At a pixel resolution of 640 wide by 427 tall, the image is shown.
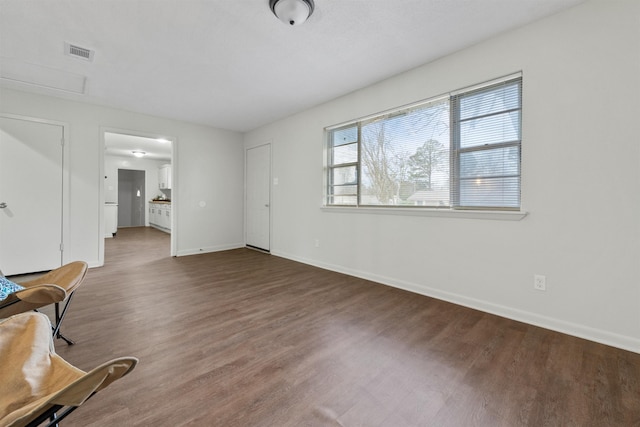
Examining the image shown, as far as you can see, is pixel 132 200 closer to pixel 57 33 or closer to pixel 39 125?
pixel 39 125

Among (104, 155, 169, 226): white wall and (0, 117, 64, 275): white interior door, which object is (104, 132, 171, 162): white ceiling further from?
(0, 117, 64, 275): white interior door

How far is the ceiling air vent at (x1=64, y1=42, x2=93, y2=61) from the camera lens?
102 inches

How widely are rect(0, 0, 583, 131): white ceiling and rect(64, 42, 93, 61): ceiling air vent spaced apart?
6cm

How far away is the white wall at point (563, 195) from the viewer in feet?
6.31

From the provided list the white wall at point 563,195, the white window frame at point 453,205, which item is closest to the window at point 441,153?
the white window frame at point 453,205

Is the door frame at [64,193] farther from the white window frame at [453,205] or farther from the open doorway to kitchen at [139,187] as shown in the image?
the white window frame at [453,205]

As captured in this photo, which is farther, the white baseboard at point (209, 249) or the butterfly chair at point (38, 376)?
the white baseboard at point (209, 249)

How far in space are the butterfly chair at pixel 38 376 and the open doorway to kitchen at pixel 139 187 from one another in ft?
21.1

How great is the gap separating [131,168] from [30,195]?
6023 mm

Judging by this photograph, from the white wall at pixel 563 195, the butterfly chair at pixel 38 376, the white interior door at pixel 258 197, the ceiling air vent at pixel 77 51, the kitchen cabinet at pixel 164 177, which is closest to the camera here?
the butterfly chair at pixel 38 376

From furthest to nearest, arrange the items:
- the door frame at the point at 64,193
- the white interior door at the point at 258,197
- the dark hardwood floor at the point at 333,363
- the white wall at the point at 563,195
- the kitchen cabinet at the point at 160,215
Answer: the kitchen cabinet at the point at 160,215 → the white interior door at the point at 258,197 → the door frame at the point at 64,193 → the white wall at the point at 563,195 → the dark hardwood floor at the point at 333,363

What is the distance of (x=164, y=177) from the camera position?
365 inches

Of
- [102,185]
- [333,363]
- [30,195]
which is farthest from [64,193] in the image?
[333,363]

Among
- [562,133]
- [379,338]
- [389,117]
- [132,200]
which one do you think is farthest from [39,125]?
[132,200]
